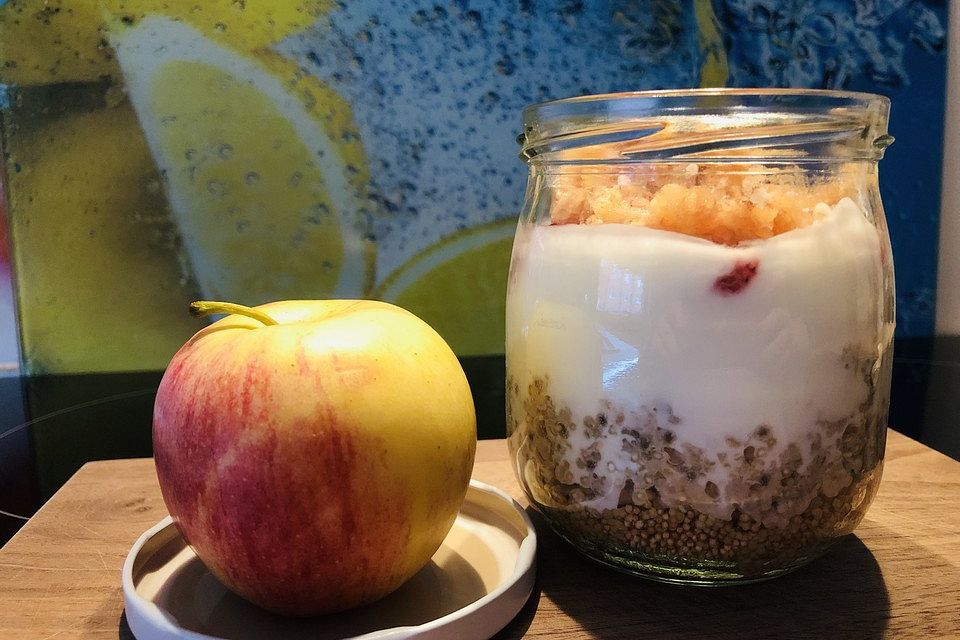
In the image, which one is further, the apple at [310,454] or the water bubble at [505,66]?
the water bubble at [505,66]

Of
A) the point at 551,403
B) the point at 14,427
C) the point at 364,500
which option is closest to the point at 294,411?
the point at 364,500

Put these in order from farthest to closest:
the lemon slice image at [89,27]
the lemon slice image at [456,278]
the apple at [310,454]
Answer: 1. the lemon slice image at [456,278]
2. the lemon slice image at [89,27]
3. the apple at [310,454]

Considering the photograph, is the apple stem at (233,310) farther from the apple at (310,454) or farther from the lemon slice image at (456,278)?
the lemon slice image at (456,278)

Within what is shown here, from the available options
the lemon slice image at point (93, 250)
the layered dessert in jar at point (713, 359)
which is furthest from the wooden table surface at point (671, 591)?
the lemon slice image at point (93, 250)

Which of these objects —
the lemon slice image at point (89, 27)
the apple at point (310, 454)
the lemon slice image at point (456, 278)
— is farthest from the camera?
the lemon slice image at point (456, 278)

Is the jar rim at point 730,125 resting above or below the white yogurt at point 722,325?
above

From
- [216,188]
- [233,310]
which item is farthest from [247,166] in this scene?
[233,310]

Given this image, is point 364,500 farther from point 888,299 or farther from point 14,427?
point 14,427

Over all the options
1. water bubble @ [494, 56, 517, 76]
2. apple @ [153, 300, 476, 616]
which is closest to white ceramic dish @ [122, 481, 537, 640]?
apple @ [153, 300, 476, 616]

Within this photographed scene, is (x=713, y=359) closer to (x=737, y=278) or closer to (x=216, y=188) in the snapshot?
(x=737, y=278)
